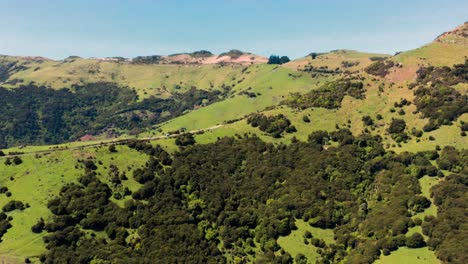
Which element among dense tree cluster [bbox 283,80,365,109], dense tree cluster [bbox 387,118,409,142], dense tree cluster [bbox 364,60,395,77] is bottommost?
dense tree cluster [bbox 387,118,409,142]

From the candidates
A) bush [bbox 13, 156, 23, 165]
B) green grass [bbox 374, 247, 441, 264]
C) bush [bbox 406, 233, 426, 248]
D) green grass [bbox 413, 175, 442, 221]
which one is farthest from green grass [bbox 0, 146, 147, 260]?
green grass [bbox 413, 175, 442, 221]

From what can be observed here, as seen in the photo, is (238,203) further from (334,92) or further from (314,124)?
(334,92)

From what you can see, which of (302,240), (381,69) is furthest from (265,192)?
(381,69)

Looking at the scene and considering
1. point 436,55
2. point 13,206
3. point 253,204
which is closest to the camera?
point 13,206

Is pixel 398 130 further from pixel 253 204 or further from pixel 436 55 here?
pixel 436 55

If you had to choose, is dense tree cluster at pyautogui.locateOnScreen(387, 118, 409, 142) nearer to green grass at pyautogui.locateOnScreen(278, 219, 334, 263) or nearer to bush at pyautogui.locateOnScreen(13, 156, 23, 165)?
green grass at pyautogui.locateOnScreen(278, 219, 334, 263)
